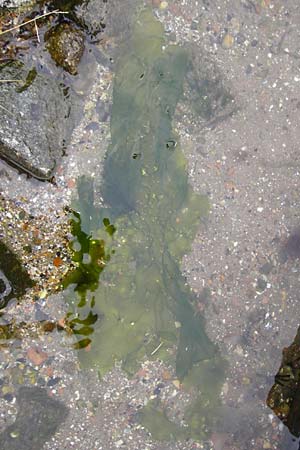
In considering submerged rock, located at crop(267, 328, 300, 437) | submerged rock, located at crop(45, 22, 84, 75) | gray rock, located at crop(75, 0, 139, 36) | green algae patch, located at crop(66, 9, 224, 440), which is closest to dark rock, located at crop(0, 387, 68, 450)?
green algae patch, located at crop(66, 9, 224, 440)

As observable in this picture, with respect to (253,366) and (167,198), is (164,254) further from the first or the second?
(253,366)

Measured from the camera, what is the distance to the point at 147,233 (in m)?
4.98

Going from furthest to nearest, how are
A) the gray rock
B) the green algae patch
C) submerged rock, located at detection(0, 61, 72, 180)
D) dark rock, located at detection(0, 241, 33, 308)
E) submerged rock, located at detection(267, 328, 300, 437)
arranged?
submerged rock, located at detection(267, 328, 300, 437), the green algae patch, the gray rock, dark rock, located at detection(0, 241, 33, 308), submerged rock, located at detection(0, 61, 72, 180)

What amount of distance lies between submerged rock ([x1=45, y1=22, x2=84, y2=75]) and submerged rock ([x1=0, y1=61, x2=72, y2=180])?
206 mm

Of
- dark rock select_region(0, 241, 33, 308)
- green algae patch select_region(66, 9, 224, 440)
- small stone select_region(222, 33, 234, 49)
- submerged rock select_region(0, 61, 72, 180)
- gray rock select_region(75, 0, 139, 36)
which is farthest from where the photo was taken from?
small stone select_region(222, 33, 234, 49)

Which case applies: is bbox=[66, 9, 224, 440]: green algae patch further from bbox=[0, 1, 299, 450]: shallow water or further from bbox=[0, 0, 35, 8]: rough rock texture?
bbox=[0, 0, 35, 8]: rough rock texture

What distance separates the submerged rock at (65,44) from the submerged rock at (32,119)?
0.21 m

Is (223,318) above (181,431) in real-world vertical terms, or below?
above

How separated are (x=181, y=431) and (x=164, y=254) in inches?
71.0

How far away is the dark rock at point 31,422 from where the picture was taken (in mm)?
4711

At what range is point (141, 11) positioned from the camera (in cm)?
489

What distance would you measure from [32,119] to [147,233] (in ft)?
5.01

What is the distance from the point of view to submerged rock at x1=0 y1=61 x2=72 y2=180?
14.3 ft

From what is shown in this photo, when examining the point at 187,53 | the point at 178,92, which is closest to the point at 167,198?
the point at 178,92
